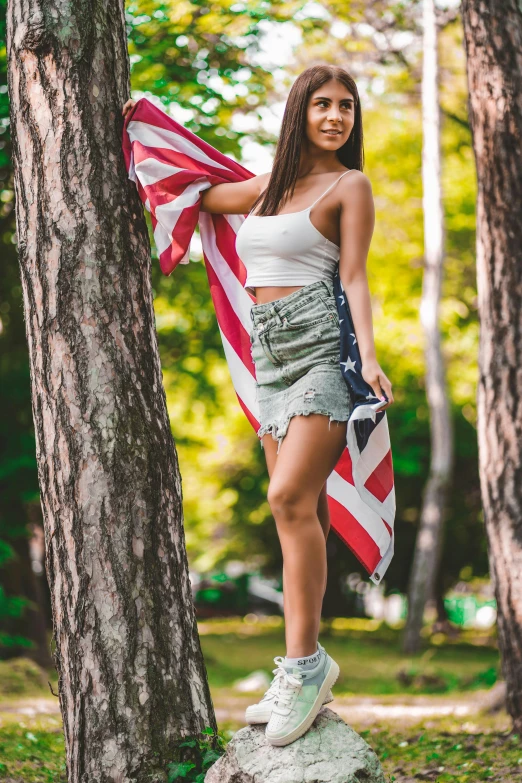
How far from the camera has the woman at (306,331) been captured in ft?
10.3

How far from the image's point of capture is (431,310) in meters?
14.5

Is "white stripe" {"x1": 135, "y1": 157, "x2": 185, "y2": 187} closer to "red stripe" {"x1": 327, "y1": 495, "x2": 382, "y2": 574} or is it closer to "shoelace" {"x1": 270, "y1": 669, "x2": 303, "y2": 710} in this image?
"red stripe" {"x1": 327, "y1": 495, "x2": 382, "y2": 574}

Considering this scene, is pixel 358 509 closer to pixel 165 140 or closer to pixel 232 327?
pixel 232 327

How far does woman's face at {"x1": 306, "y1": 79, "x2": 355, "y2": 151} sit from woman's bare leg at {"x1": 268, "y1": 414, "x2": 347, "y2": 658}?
43.6 inches

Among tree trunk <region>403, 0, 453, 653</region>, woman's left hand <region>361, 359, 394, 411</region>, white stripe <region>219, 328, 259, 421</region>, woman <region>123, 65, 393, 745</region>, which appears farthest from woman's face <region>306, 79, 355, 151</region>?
tree trunk <region>403, 0, 453, 653</region>

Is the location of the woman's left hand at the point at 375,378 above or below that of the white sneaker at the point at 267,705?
above

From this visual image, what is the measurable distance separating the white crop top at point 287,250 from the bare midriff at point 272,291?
0.02 meters

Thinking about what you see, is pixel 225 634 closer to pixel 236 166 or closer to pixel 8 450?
pixel 8 450

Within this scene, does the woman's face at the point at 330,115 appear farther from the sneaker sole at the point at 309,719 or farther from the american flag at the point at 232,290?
the sneaker sole at the point at 309,719

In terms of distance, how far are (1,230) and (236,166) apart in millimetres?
6590

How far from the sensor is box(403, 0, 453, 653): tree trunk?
14188 mm

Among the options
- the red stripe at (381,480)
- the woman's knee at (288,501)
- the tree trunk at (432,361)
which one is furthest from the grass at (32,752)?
the tree trunk at (432,361)

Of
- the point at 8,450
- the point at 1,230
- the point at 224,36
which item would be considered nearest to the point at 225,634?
the point at 8,450

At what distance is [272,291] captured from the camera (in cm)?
340
